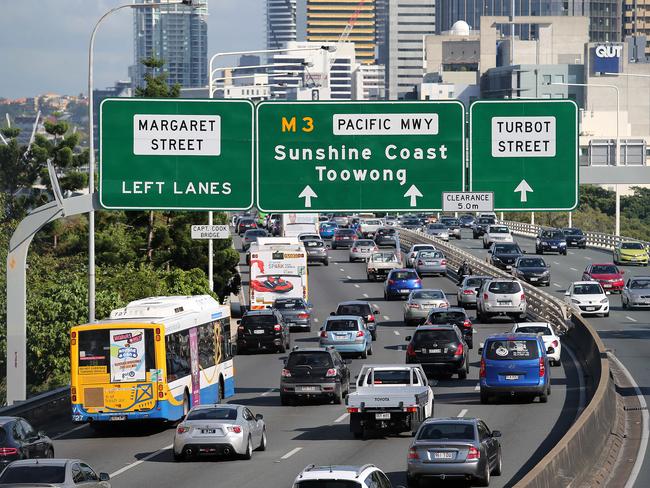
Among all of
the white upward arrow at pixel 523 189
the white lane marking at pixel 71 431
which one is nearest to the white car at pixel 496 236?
the white lane marking at pixel 71 431

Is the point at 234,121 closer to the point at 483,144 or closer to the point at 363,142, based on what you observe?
the point at 363,142

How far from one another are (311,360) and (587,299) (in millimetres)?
25269

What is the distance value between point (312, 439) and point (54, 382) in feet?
77.8

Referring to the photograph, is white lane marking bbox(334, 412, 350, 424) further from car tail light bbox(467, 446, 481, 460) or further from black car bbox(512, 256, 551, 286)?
black car bbox(512, 256, 551, 286)

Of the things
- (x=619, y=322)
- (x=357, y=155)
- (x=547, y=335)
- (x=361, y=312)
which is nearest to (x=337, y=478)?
(x=357, y=155)

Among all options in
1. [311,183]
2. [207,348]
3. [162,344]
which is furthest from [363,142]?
[207,348]

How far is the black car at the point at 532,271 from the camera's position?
74062 millimetres

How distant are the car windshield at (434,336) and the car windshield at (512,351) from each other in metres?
5.70

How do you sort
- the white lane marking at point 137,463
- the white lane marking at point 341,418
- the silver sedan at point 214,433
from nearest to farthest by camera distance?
the white lane marking at point 137,463 → the silver sedan at point 214,433 → the white lane marking at point 341,418

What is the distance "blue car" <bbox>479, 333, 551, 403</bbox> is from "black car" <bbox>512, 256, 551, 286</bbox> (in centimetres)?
3598

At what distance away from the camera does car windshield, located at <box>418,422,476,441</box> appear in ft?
85.4

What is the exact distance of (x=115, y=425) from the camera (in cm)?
3650

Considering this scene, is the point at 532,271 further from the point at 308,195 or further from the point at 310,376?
the point at 308,195

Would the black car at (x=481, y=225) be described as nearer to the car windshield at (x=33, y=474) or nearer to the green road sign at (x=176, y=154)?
the green road sign at (x=176, y=154)
